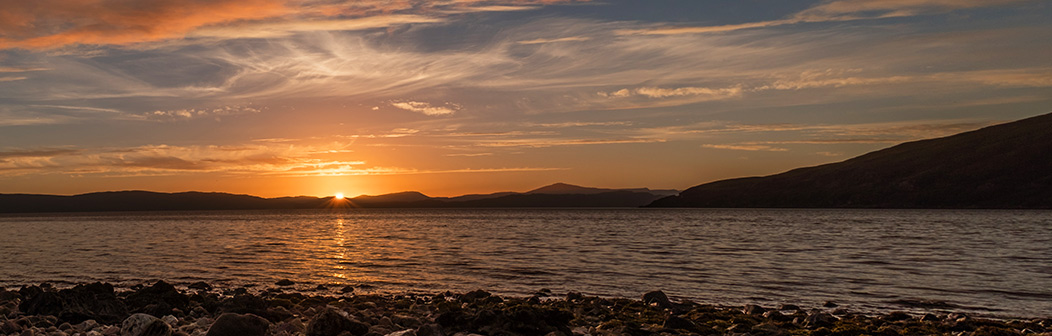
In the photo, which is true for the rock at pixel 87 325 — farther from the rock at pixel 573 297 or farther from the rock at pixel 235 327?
the rock at pixel 573 297

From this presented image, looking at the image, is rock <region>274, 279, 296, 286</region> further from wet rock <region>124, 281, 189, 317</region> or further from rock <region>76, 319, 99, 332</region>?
rock <region>76, 319, 99, 332</region>

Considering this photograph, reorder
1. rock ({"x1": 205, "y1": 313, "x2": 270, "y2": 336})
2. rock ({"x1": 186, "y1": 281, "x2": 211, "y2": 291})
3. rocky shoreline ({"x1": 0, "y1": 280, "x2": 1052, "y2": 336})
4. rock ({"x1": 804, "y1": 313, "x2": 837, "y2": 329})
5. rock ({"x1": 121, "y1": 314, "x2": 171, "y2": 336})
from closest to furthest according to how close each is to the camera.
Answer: rock ({"x1": 121, "y1": 314, "x2": 171, "y2": 336}) → rock ({"x1": 205, "y1": 313, "x2": 270, "y2": 336}) → rocky shoreline ({"x1": 0, "y1": 280, "x2": 1052, "y2": 336}) → rock ({"x1": 804, "y1": 313, "x2": 837, "y2": 329}) → rock ({"x1": 186, "y1": 281, "x2": 211, "y2": 291})

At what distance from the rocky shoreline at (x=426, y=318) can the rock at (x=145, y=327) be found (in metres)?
0.02

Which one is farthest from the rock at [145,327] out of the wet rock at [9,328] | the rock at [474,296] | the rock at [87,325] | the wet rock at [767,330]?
the wet rock at [767,330]

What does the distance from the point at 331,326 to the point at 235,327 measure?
1.89m

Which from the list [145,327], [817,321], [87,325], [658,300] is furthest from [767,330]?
[87,325]

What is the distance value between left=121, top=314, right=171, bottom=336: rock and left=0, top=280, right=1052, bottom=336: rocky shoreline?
2 centimetres

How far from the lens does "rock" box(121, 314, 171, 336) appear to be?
46.4 feet

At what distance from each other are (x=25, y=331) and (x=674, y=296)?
18848 millimetres

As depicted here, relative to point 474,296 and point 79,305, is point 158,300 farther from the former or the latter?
point 474,296

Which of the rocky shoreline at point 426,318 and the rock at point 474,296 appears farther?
the rock at point 474,296

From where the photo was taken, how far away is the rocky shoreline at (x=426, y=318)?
15258mm

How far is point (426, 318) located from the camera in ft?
62.8

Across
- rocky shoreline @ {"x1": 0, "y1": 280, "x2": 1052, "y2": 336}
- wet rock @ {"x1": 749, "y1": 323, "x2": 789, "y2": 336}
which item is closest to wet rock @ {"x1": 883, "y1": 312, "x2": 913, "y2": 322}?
rocky shoreline @ {"x1": 0, "y1": 280, "x2": 1052, "y2": 336}
